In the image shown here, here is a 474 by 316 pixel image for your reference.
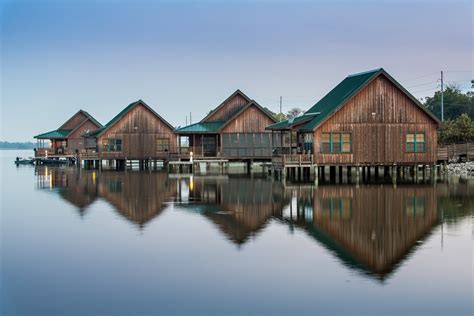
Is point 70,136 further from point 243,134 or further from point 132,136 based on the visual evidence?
point 243,134

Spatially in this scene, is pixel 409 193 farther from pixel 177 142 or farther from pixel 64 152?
pixel 64 152

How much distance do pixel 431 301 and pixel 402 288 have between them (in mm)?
975

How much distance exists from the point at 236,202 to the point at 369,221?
942cm

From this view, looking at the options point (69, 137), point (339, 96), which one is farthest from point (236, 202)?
point (69, 137)

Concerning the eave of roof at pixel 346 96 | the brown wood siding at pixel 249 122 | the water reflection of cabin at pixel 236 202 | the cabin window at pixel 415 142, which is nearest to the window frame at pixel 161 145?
the brown wood siding at pixel 249 122

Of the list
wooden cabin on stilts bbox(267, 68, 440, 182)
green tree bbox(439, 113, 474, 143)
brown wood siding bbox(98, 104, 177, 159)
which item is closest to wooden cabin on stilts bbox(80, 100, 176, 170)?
brown wood siding bbox(98, 104, 177, 159)

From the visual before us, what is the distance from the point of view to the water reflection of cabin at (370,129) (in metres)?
51.8

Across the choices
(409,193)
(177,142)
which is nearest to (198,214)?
(409,193)

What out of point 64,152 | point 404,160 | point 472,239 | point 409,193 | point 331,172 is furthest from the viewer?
point 64,152

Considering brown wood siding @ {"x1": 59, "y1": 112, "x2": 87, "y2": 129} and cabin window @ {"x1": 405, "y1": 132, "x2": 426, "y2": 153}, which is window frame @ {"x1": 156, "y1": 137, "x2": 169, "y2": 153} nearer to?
brown wood siding @ {"x1": 59, "y1": 112, "x2": 87, "y2": 129}

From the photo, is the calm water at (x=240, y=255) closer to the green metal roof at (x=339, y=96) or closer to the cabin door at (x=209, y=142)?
the green metal roof at (x=339, y=96)

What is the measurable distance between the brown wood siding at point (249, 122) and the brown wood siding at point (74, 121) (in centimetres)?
3622

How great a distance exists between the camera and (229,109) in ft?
248

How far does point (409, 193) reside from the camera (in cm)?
3797
